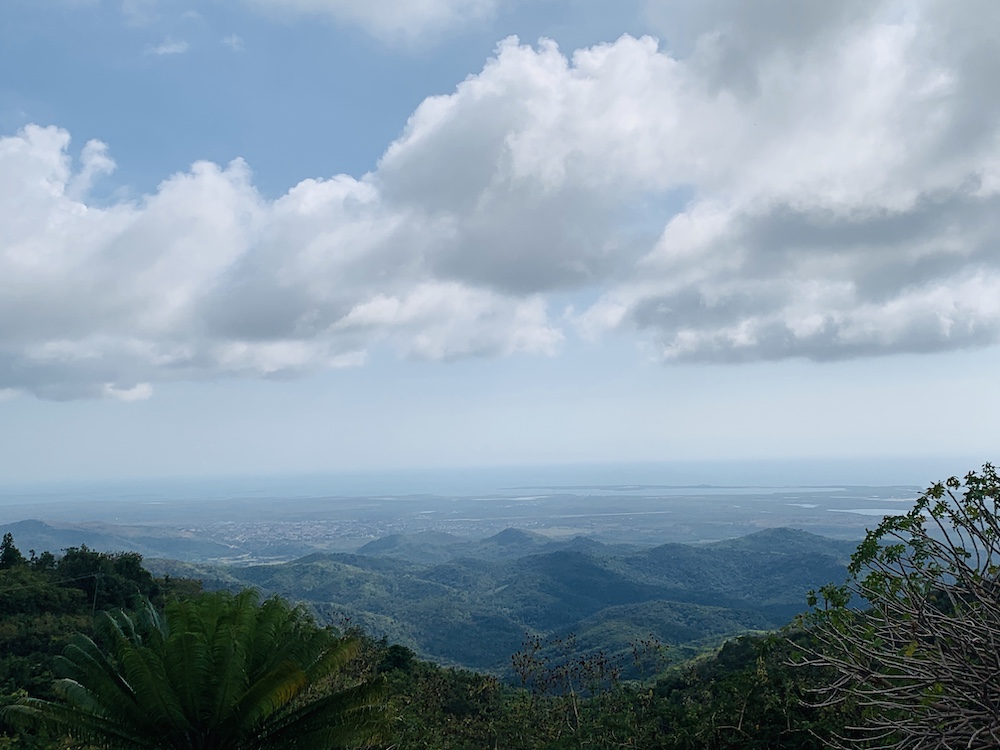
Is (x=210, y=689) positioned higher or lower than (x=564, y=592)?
higher

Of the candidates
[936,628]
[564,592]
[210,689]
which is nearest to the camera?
[936,628]

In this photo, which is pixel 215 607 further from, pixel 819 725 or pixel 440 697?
pixel 440 697

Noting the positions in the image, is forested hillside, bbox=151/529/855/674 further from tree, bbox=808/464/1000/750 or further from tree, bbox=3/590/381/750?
tree, bbox=808/464/1000/750

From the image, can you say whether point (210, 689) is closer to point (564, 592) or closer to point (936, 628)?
point (936, 628)

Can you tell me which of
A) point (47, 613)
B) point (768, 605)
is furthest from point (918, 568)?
point (768, 605)

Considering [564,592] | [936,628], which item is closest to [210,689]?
[936,628]
